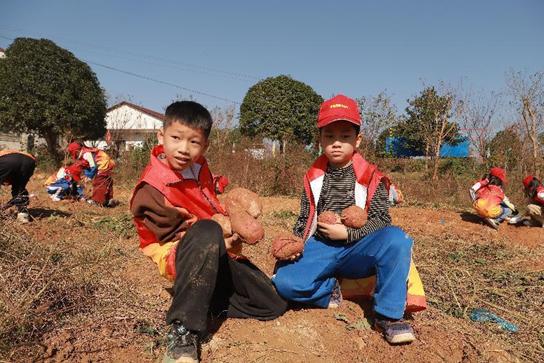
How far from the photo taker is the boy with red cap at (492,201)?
796 centimetres

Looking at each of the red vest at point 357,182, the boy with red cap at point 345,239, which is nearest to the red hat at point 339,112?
the boy with red cap at point 345,239

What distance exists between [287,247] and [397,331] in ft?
2.64

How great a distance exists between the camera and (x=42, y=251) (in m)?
2.82

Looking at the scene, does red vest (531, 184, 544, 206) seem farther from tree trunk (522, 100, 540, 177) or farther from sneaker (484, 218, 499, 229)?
tree trunk (522, 100, 540, 177)

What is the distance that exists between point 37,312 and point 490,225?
792 centimetres

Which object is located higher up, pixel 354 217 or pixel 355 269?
pixel 354 217

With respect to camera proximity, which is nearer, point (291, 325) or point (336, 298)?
point (291, 325)

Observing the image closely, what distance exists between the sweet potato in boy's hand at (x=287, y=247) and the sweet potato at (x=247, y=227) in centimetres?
59

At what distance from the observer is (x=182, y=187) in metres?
2.44

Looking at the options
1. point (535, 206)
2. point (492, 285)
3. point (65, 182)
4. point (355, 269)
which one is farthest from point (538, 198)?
point (65, 182)

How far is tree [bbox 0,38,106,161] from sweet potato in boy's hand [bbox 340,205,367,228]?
50.4 ft

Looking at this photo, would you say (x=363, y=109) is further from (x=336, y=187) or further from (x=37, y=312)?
(x=37, y=312)

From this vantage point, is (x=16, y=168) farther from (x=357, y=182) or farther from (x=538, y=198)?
(x=538, y=198)

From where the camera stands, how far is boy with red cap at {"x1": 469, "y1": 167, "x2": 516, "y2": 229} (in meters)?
7.96
